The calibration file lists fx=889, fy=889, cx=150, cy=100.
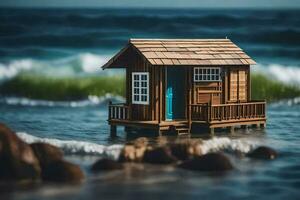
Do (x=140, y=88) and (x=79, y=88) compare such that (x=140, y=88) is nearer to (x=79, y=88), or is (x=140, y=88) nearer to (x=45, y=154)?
(x=45, y=154)

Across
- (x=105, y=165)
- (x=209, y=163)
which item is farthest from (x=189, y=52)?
(x=105, y=165)

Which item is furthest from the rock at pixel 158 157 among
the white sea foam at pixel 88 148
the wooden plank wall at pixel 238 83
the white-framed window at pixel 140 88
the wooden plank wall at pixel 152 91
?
the wooden plank wall at pixel 238 83

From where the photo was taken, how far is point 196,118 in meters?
29.8

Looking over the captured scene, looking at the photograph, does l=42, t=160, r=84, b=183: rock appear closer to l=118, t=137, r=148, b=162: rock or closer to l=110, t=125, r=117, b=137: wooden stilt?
l=118, t=137, r=148, b=162: rock

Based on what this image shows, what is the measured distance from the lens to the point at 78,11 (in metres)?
64.2

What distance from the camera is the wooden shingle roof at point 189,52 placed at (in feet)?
94.7

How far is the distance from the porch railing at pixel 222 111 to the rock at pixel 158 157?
241 inches

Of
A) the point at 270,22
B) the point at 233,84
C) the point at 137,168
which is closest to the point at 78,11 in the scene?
the point at 270,22

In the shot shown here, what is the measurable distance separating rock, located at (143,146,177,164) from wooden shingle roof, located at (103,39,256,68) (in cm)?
539

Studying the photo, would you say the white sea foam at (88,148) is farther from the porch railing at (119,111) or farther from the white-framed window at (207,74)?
the white-framed window at (207,74)

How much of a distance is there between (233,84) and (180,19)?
92.4 feet

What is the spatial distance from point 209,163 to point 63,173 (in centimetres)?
388

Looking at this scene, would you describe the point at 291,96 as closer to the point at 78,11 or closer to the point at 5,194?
the point at 78,11

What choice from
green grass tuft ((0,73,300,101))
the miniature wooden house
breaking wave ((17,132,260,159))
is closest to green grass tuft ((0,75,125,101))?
green grass tuft ((0,73,300,101))
